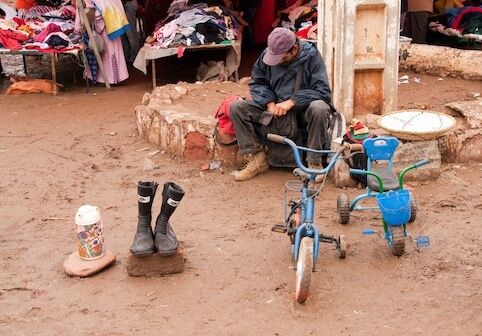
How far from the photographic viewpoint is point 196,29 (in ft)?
29.6

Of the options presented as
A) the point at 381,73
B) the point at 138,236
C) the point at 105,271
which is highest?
the point at 381,73

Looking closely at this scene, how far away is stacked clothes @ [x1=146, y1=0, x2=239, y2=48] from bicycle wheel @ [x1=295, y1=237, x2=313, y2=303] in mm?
5565

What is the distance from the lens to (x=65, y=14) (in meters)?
9.82

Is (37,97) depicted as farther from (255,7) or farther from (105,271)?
(105,271)

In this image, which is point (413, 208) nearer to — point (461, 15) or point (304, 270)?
point (304, 270)

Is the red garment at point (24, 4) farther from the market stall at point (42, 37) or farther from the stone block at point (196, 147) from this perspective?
the stone block at point (196, 147)

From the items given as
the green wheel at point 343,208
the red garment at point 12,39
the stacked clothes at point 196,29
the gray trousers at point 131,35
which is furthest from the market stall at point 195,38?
the green wheel at point 343,208

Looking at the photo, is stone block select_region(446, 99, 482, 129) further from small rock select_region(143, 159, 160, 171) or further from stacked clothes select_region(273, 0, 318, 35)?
stacked clothes select_region(273, 0, 318, 35)

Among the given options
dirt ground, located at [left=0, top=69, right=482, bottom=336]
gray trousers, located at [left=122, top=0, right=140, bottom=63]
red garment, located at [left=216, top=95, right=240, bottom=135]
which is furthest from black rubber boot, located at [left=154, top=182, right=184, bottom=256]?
gray trousers, located at [left=122, top=0, right=140, bottom=63]

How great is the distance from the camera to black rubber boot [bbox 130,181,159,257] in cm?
417

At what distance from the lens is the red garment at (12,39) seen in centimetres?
908

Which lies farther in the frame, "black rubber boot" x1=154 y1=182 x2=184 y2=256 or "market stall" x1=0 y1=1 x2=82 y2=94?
"market stall" x1=0 y1=1 x2=82 y2=94

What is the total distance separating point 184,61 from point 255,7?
1613 mm

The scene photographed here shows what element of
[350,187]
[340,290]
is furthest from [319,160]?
[340,290]
